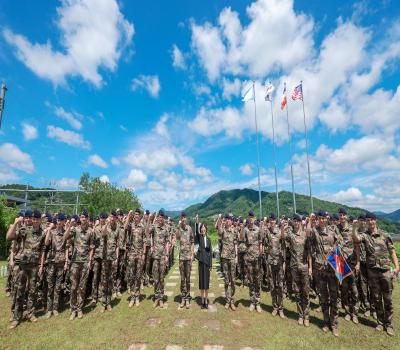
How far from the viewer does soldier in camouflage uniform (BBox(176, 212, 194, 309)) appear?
7254 millimetres

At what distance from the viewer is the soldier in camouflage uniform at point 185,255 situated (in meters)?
7.25

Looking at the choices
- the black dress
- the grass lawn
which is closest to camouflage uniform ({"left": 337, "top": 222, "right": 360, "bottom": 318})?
the grass lawn

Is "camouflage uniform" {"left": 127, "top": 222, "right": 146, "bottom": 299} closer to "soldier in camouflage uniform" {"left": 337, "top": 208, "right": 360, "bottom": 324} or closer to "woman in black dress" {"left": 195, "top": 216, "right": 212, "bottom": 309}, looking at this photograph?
"woman in black dress" {"left": 195, "top": 216, "right": 212, "bottom": 309}

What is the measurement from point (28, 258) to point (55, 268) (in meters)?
0.84

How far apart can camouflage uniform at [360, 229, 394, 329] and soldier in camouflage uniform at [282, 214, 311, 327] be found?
1.49m

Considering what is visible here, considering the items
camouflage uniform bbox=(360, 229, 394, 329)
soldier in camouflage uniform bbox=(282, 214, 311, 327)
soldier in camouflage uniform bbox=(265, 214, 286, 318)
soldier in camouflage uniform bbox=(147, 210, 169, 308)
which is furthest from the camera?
soldier in camouflage uniform bbox=(147, 210, 169, 308)

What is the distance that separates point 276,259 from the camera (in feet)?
22.9

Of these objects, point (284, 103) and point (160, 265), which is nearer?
point (160, 265)

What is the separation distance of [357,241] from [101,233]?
7.28m

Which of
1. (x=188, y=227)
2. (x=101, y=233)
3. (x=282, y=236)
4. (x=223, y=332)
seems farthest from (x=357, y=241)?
(x=101, y=233)

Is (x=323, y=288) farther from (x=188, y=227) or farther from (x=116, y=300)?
(x=116, y=300)

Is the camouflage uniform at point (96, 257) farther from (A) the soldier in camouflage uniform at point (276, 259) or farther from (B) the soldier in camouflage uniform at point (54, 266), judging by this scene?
(A) the soldier in camouflage uniform at point (276, 259)

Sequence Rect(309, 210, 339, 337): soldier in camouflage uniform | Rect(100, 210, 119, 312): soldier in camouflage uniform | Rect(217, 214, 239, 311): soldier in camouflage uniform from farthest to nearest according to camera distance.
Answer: Rect(217, 214, 239, 311): soldier in camouflage uniform
Rect(100, 210, 119, 312): soldier in camouflage uniform
Rect(309, 210, 339, 337): soldier in camouflage uniform

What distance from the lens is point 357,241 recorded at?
6016mm
